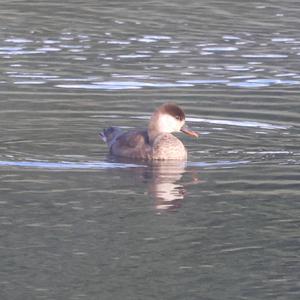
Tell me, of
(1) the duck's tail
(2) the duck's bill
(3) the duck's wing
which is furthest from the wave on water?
(2) the duck's bill

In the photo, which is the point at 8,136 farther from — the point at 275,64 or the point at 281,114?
the point at 275,64

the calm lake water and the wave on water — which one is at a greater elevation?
the calm lake water

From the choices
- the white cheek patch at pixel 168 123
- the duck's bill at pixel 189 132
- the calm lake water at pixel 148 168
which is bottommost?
the calm lake water at pixel 148 168

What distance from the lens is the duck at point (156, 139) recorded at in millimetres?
16125

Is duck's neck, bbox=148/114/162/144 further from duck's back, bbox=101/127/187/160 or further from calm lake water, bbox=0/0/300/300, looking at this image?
calm lake water, bbox=0/0/300/300

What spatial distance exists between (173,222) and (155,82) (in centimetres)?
904

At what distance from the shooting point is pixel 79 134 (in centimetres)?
1738

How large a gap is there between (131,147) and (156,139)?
321mm

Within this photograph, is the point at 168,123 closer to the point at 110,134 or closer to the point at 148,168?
the point at 110,134

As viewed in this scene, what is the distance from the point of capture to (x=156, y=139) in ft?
53.8

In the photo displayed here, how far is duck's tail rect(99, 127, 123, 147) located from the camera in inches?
650

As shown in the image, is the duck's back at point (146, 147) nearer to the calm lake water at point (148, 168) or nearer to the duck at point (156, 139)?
the duck at point (156, 139)

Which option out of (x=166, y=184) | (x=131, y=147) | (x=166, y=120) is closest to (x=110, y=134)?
(x=131, y=147)

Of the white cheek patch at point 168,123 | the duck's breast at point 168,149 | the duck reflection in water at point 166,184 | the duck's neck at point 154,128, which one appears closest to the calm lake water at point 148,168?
the duck reflection in water at point 166,184
